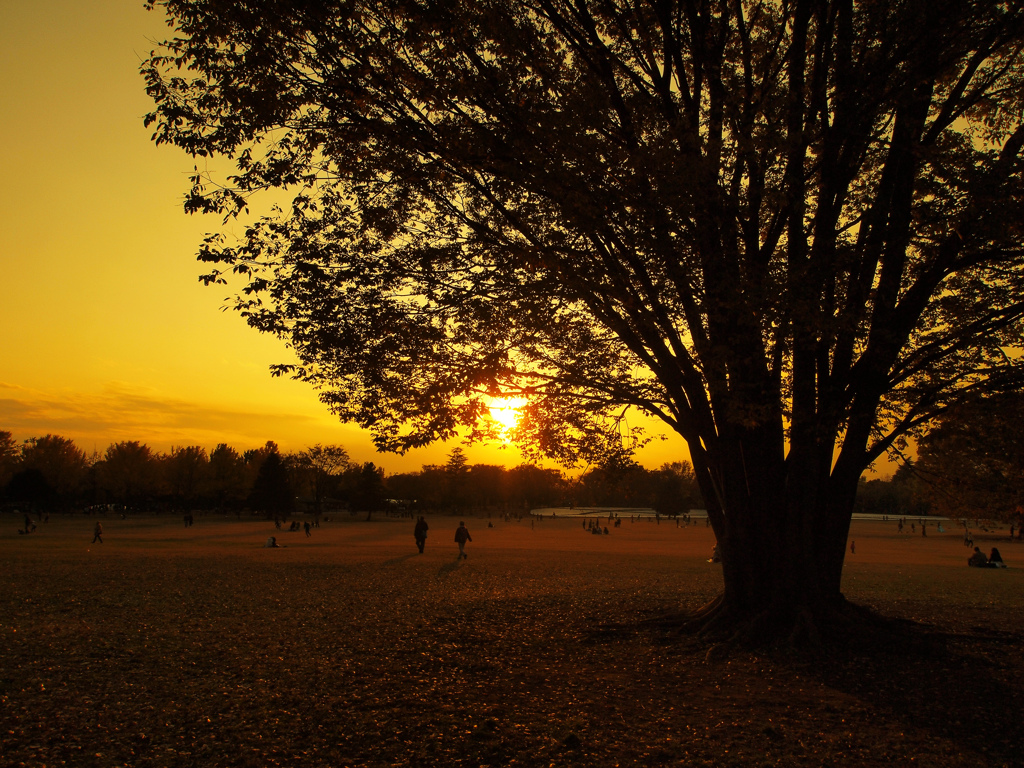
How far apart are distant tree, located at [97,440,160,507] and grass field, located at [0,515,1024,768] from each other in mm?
91873

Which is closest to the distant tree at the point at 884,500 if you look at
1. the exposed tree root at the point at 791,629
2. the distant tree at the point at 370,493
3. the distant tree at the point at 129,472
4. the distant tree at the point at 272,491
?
the distant tree at the point at 370,493

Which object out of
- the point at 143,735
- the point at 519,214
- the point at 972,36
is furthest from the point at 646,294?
the point at 143,735

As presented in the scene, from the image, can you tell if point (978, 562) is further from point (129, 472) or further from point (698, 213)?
point (129, 472)

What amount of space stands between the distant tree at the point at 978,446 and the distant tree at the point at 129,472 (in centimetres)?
10318

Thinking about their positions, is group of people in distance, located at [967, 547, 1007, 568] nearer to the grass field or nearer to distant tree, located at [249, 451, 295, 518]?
the grass field

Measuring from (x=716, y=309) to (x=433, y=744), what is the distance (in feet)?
19.6

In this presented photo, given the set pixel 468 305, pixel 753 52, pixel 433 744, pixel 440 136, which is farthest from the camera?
A: pixel 753 52

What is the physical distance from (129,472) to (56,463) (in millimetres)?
9238

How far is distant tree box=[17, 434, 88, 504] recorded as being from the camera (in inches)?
3548

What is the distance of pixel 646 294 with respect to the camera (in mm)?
9648

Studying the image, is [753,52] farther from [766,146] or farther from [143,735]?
[143,735]

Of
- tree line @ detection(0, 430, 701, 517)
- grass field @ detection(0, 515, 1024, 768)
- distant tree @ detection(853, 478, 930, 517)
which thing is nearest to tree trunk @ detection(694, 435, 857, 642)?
grass field @ detection(0, 515, 1024, 768)

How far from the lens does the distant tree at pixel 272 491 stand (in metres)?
89.4

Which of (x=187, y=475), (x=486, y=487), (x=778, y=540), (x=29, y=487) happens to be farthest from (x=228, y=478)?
(x=778, y=540)
